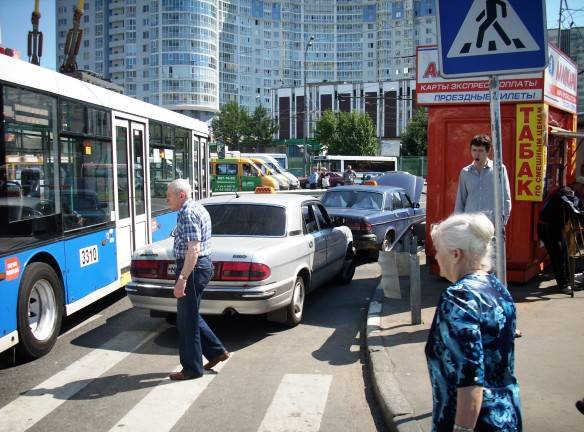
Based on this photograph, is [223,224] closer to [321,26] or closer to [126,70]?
[126,70]

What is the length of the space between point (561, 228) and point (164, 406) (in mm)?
5777

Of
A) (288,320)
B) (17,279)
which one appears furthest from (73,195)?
(288,320)

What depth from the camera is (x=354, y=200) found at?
1212 centimetres

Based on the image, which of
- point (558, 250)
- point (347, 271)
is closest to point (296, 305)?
point (347, 271)

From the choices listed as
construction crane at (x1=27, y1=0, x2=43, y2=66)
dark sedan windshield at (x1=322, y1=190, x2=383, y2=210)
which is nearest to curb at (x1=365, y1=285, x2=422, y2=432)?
dark sedan windshield at (x1=322, y1=190, x2=383, y2=210)

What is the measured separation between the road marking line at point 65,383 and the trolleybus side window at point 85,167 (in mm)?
1417

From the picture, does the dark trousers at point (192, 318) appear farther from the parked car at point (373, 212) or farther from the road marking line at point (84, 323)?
the parked car at point (373, 212)

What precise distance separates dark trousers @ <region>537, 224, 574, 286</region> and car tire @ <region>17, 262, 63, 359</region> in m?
6.21

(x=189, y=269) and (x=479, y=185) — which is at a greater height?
(x=479, y=185)

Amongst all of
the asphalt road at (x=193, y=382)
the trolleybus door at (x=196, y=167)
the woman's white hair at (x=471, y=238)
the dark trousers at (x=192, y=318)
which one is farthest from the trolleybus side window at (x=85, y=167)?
the woman's white hair at (x=471, y=238)

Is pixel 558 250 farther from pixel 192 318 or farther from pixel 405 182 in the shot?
pixel 405 182

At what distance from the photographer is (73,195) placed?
669 cm

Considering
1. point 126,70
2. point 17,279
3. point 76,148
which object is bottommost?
point 17,279

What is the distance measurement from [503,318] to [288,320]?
4739 millimetres
